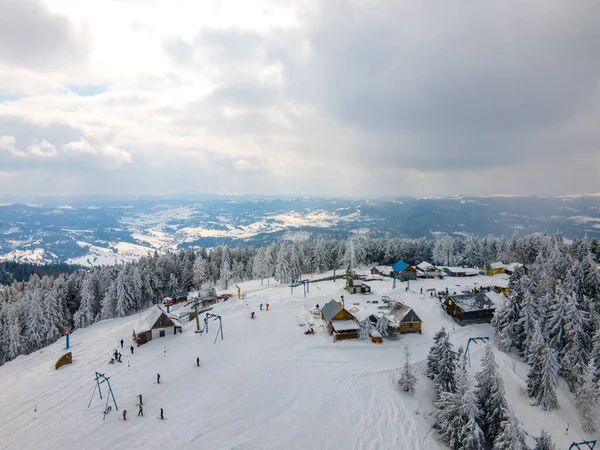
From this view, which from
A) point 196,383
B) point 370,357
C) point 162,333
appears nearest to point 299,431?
point 196,383

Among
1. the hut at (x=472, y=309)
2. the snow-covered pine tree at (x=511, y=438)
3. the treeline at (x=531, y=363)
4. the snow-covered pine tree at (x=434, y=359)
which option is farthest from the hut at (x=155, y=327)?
the hut at (x=472, y=309)

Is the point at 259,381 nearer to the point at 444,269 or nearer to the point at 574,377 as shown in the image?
the point at 574,377

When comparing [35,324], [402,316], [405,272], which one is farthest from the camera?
[405,272]

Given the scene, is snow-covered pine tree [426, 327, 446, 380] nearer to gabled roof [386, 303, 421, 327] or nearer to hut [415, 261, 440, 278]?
gabled roof [386, 303, 421, 327]

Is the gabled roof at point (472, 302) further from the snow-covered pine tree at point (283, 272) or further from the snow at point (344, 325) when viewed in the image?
the snow-covered pine tree at point (283, 272)

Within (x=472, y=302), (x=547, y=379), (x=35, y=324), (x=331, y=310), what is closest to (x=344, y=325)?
(x=331, y=310)

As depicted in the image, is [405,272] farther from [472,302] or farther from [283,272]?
[283,272]
